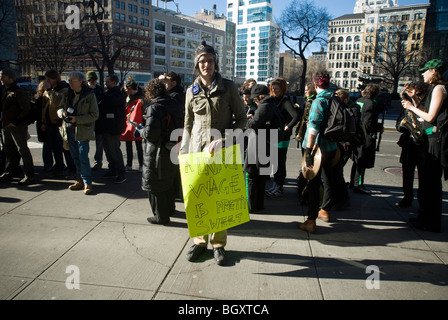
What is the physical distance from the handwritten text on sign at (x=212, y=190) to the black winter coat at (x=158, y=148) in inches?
37.5

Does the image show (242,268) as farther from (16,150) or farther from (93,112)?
(16,150)

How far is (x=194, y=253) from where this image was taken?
3252 millimetres

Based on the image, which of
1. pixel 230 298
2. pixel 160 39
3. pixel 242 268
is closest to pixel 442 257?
pixel 242 268

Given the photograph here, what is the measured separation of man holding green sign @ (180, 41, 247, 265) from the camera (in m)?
3.07

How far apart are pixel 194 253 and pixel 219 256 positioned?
28cm

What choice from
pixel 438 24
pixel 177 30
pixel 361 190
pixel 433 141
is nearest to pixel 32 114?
pixel 361 190

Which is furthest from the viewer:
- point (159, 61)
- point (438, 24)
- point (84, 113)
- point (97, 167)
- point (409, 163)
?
point (159, 61)

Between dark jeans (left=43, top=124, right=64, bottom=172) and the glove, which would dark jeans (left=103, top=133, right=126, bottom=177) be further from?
the glove

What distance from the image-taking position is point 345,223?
438 cm

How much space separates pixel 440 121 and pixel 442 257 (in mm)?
1631

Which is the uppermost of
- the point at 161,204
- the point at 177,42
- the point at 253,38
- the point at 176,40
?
the point at 253,38

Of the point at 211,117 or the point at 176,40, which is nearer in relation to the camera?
the point at 211,117

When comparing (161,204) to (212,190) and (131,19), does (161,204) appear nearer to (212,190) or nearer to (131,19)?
(212,190)

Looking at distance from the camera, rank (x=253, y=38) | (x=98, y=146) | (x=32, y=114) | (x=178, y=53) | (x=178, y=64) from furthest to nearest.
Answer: (x=253, y=38) < (x=178, y=53) < (x=178, y=64) < (x=98, y=146) < (x=32, y=114)
